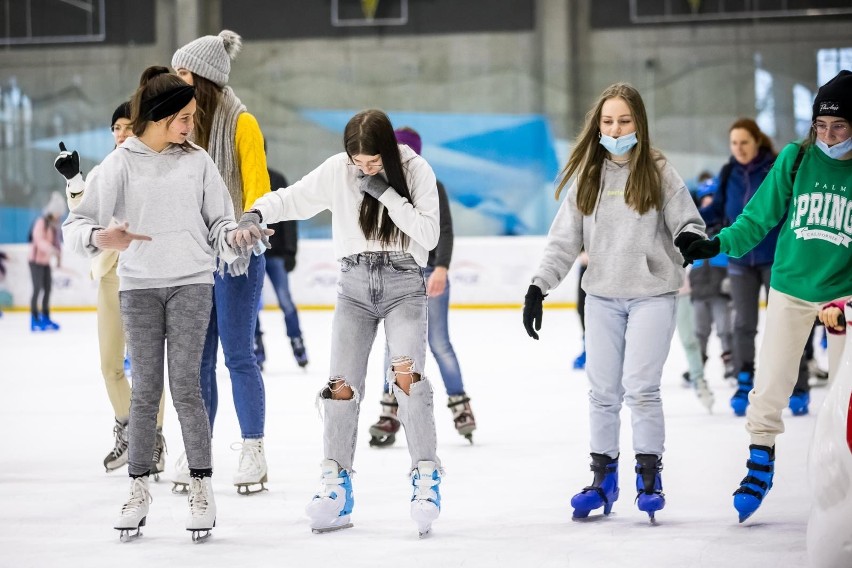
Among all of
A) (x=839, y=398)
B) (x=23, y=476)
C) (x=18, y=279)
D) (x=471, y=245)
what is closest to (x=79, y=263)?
(x=18, y=279)

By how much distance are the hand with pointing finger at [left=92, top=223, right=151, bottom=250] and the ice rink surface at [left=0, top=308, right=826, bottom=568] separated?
0.88m

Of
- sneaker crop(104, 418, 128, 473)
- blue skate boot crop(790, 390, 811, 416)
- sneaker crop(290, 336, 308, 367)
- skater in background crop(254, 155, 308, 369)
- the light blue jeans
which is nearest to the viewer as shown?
the light blue jeans

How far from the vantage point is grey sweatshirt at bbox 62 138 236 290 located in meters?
3.22

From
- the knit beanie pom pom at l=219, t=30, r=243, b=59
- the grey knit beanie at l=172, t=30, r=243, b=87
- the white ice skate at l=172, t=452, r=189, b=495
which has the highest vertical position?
the knit beanie pom pom at l=219, t=30, r=243, b=59

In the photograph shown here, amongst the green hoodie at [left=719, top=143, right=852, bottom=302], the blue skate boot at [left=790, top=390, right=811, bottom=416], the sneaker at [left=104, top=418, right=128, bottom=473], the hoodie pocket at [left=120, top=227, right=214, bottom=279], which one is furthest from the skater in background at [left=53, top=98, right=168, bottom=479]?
the blue skate boot at [left=790, top=390, right=811, bottom=416]

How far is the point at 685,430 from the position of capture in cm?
525

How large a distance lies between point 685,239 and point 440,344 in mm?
1957

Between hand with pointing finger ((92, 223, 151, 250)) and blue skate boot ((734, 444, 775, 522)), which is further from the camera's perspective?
blue skate boot ((734, 444, 775, 522))

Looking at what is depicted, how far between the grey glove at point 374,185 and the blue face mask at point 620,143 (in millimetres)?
730

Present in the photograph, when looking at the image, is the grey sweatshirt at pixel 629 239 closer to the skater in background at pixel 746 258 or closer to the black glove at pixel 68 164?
the black glove at pixel 68 164

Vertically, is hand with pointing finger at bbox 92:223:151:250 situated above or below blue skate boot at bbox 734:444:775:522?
above

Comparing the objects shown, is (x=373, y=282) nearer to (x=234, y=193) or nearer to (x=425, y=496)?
(x=425, y=496)

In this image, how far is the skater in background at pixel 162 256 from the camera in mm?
3232

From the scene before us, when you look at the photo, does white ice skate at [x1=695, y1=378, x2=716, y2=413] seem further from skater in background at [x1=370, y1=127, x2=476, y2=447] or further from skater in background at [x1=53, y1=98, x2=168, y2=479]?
skater in background at [x1=53, y1=98, x2=168, y2=479]
